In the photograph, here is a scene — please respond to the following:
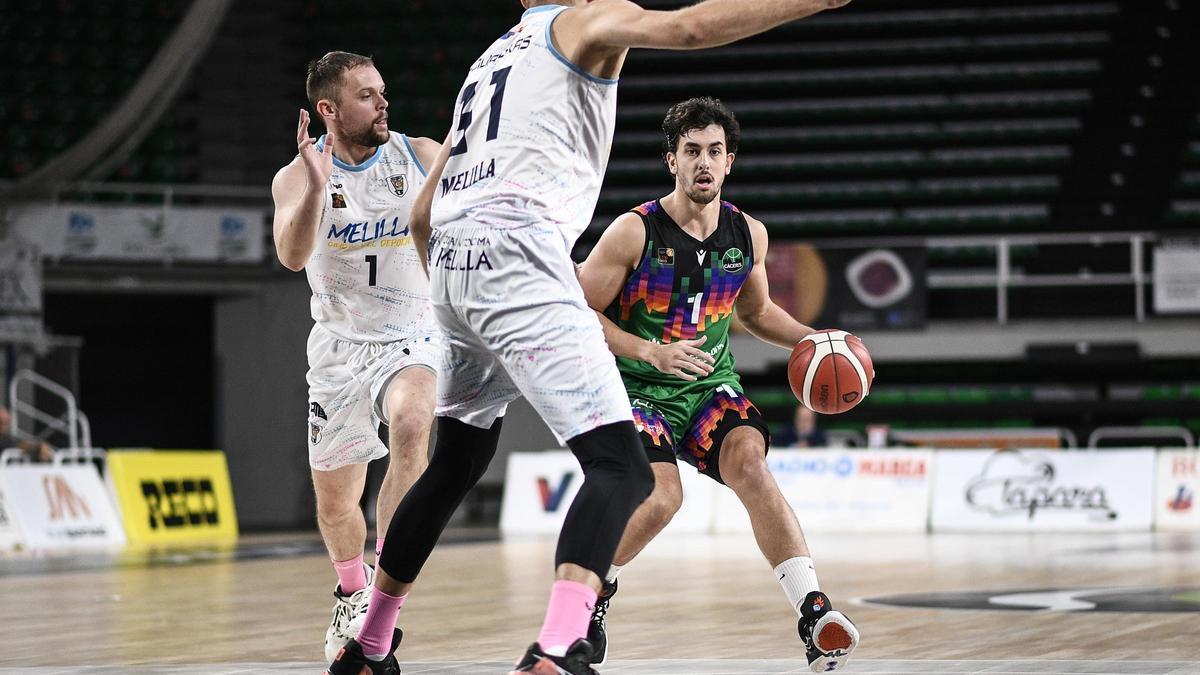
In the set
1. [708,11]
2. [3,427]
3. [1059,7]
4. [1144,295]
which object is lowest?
[3,427]

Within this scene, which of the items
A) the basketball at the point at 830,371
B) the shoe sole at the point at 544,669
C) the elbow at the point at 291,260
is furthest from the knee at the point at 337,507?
the shoe sole at the point at 544,669

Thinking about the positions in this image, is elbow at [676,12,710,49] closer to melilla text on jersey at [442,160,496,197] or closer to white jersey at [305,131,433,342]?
melilla text on jersey at [442,160,496,197]

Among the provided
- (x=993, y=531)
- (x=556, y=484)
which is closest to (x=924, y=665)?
(x=993, y=531)

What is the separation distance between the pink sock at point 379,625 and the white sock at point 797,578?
1.25 meters

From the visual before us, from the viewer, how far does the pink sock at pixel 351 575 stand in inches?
224

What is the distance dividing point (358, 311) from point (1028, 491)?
11.1 metres

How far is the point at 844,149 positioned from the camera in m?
21.2

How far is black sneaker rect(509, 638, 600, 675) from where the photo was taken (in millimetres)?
3553

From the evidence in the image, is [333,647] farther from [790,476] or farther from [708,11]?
[790,476]

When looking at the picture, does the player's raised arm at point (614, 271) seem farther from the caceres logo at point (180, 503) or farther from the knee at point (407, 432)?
the caceres logo at point (180, 503)

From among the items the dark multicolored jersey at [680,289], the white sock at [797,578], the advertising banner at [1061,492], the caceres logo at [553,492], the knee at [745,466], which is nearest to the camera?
the white sock at [797,578]

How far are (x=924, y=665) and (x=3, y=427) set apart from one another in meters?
12.6

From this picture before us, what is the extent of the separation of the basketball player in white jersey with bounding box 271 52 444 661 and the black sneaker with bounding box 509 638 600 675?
1806 mm

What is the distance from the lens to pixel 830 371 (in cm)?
511
